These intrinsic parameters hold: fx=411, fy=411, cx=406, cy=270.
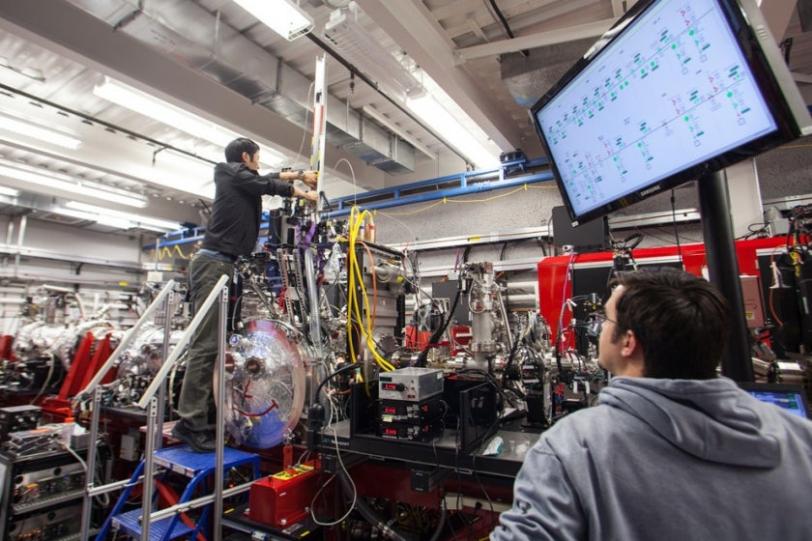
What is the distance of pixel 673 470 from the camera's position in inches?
29.2

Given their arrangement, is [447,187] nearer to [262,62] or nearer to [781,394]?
[262,62]

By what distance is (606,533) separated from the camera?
0.74 m

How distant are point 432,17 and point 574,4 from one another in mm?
1166

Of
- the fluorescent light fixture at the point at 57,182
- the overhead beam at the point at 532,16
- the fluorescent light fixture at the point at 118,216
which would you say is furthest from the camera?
the fluorescent light fixture at the point at 118,216

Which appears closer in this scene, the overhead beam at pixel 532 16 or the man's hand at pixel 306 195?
the man's hand at pixel 306 195

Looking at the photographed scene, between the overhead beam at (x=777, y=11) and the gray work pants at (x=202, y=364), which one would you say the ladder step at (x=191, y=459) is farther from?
the overhead beam at (x=777, y=11)

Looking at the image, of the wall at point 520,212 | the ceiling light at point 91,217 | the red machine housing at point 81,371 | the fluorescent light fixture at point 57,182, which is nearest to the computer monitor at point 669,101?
the wall at point 520,212

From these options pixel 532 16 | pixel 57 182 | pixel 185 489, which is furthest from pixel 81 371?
pixel 532 16

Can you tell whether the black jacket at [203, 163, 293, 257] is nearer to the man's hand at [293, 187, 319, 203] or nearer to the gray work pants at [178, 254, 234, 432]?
the man's hand at [293, 187, 319, 203]

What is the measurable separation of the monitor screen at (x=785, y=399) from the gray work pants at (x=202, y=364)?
2.52 m

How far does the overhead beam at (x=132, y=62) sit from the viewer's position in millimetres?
3033

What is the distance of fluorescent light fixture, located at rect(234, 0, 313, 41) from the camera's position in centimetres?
275

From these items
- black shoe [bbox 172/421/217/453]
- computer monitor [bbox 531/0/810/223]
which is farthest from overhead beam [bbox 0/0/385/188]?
computer monitor [bbox 531/0/810/223]

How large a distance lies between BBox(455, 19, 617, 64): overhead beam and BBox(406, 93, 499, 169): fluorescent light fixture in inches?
20.4
